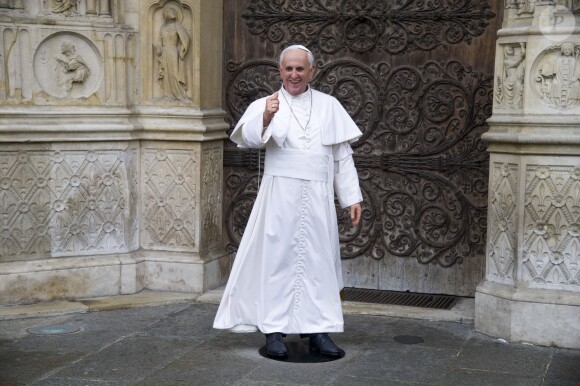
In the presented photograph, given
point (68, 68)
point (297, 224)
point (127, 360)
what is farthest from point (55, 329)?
point (68, 68)

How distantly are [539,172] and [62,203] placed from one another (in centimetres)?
Result: 366

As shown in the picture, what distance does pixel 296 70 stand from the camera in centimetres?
626

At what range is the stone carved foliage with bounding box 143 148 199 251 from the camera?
26.5 ft

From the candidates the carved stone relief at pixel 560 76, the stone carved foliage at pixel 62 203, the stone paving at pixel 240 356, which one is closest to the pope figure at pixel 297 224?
the stone paving at pixel 240 356

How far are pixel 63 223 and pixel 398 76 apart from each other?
9.50ft

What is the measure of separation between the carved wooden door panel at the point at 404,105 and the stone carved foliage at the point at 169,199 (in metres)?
0.62

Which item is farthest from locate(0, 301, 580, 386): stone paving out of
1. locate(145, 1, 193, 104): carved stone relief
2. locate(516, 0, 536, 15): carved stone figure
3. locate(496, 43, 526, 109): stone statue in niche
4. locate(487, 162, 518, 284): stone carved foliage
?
locate(516, 0, 536, 15): carved stone figure

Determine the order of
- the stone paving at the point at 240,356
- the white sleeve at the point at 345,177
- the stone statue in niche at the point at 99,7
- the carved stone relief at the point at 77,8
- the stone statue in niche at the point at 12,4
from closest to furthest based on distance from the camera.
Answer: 1. the stone paving at the point at 240,356
2. the white sleeve at the point at 345,177
3. the stone statue in niche at the point at 12,4
4. the carved stone relief at the point at 77,8
5. the stone statue in niche at the point at 99,7

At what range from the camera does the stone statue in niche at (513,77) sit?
6.71 m

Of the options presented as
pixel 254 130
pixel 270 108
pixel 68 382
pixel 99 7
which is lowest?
pixel 68 382

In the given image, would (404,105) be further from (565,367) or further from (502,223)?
(565,367)

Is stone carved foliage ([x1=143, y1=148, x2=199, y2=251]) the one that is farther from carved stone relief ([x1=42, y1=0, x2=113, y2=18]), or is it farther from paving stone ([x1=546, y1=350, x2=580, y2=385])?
paving stone ([x1=546, y1=350, x2=580, y2=385])

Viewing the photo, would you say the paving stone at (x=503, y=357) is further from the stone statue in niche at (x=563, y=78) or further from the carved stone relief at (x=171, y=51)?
the carved stone relief at (x=171, y=51)

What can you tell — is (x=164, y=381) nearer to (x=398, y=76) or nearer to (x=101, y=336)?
(x=101, y=336)
